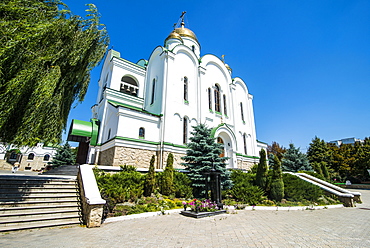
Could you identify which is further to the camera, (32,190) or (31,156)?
(31,156)

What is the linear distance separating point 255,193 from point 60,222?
29.5 feet

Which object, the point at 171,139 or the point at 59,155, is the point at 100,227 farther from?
the point at 59,155

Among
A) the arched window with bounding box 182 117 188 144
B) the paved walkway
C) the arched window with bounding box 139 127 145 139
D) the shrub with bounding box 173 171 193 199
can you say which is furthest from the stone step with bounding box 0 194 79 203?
the arched window with bounding box 182 117 188 144

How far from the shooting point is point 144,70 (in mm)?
20047

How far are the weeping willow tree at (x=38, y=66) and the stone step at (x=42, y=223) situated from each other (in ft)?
7.88

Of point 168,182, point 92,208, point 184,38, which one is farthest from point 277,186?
point 184,38

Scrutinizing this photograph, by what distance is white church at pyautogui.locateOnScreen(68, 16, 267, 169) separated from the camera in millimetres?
13477

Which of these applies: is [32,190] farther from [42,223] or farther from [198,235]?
[198,235]

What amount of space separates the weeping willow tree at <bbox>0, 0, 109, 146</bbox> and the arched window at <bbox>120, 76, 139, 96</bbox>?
11.5 metres

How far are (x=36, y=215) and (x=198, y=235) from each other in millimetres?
5098

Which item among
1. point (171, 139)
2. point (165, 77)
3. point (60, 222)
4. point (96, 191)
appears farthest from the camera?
point (165, 77)

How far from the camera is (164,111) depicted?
49.2 feet

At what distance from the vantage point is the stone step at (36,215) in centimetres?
501

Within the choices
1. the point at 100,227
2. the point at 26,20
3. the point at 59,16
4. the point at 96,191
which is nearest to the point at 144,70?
the point at 59,16
